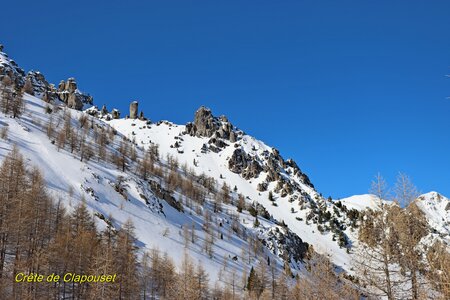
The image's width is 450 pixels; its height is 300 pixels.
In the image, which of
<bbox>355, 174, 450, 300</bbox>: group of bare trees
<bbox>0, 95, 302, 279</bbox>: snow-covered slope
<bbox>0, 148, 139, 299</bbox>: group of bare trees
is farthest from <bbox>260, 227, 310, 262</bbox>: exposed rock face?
<bbox>355, 174, 450, 300</bbox>: group of bare trees

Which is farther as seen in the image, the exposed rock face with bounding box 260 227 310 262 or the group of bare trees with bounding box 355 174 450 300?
the exposed rock face with bounding box 260 227 310 262

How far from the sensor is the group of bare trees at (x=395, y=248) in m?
17.5

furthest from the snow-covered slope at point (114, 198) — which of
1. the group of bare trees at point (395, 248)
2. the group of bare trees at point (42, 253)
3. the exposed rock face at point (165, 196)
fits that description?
the group of bare trees at point (395, 248)

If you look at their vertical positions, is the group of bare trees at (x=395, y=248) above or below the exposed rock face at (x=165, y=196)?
below

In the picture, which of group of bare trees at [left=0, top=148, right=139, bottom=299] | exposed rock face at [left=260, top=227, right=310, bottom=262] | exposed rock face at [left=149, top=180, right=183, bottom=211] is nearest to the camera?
group of bare trees at [left=0, top=148, right=139, bottom=299]

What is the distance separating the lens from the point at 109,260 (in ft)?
164

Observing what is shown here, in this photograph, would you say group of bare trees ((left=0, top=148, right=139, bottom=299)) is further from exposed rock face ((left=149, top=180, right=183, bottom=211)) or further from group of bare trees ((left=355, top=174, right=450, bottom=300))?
exposed rock face ((left=149, top=180, right=183, bottom=211))

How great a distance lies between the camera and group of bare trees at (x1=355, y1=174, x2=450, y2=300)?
17516mm

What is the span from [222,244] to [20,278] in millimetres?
93392

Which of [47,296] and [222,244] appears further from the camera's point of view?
[222,244]

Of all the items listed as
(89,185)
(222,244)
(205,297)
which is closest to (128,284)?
(205,297)

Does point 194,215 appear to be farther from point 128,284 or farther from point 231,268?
point 128,284

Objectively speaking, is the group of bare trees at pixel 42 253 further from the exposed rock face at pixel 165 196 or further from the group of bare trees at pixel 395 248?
the exposed rock face at pixel 165 196

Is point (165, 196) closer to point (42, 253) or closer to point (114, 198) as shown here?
point (114, 198)
